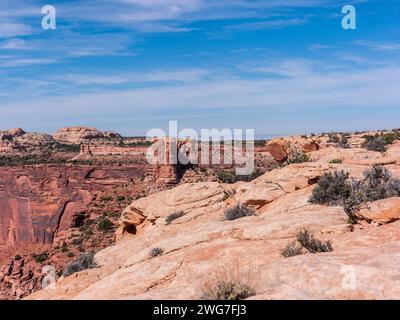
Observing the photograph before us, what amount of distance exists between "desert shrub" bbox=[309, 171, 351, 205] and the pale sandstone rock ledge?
567 mm

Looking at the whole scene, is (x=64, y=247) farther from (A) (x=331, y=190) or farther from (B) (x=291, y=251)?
(B) (x=291, y=251)

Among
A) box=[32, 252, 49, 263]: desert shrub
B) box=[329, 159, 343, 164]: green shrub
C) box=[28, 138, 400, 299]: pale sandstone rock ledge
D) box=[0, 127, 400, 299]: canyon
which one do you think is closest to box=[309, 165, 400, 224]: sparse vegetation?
box=[0, 127, 400, 299]: canyon

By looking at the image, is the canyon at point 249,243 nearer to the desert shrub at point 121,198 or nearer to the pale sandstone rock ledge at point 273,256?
the pale sandstone rock ledge at point 273,256

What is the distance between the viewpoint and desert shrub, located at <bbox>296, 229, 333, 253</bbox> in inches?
321

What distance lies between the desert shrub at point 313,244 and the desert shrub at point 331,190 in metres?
5.04

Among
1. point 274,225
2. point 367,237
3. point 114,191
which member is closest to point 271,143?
point 274,225

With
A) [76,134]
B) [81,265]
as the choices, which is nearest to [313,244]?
[81,265]

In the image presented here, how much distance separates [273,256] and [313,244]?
0.86 m

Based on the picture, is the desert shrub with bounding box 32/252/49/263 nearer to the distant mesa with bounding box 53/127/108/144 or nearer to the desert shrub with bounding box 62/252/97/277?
the desert shrub with bounding box 62/252/97/277

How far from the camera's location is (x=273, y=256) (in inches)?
342

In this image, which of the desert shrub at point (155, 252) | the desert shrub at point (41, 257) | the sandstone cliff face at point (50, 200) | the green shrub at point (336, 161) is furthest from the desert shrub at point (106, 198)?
the desert shrub at point (155, 252)

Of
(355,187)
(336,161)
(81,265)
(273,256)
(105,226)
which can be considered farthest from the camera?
(105,226)
